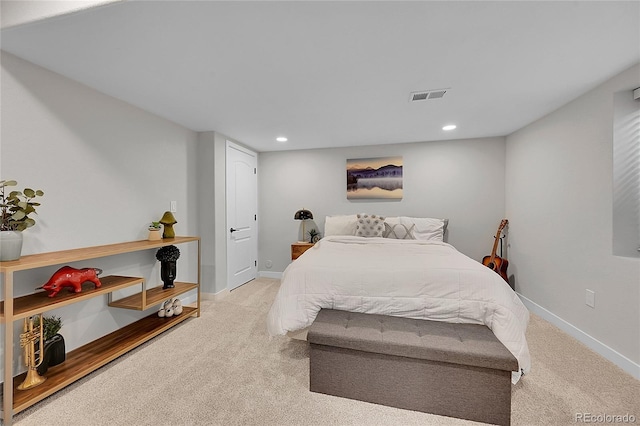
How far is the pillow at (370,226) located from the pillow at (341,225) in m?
0.12

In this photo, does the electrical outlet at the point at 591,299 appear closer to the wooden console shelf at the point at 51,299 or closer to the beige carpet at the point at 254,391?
the beige carpet at the point at 254,391

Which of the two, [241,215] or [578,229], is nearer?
[578,229]

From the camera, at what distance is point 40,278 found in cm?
177

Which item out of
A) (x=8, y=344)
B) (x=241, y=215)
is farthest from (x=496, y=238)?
(x=8, y=344)

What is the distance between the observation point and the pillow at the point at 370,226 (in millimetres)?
3543

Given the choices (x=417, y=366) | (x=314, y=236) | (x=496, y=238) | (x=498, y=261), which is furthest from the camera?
(x=314, y=236)

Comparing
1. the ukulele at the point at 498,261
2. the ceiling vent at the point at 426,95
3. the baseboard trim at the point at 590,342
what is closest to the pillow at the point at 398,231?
the ukulele at the point at 498,261

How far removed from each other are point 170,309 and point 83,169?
1.50 metres

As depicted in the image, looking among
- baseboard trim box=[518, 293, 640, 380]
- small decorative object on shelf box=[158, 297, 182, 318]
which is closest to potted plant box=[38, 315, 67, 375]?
small decorative object on shelf box=[158, 297, 182, 318]

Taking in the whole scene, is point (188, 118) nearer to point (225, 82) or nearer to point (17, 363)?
point (225, 82)

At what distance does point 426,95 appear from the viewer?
7.20 feet

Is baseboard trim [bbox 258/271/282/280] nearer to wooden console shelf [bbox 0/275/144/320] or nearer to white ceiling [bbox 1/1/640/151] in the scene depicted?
wooden console shelf [bbox 0/275/144/320]

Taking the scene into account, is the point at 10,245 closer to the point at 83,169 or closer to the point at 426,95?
the point at 83,169

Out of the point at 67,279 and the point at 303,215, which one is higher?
the point at 303,215
